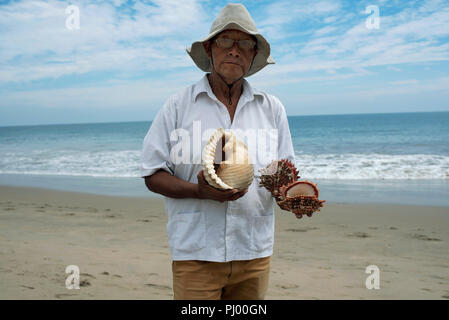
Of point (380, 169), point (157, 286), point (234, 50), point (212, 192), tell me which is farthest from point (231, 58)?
point (380, 169)

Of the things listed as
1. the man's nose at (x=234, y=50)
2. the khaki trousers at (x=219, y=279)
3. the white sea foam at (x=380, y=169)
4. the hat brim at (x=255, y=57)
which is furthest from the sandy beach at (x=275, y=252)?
the white sea foam at (x=380, y=169)

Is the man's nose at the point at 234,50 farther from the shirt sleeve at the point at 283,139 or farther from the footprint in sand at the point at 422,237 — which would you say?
the footprint in sand at the point at 422,237

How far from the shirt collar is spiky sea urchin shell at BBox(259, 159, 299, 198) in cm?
37

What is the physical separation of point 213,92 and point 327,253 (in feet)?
13.6

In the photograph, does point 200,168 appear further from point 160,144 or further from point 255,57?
point 255,57

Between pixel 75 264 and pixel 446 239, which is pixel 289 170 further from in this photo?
pixel 446 239

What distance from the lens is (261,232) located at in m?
1.97

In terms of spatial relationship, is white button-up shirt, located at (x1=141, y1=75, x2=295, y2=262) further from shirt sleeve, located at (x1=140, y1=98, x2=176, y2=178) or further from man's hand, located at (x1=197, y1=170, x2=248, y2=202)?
man's hand, located at (x1=197, y1=170, x2=248, y2=202)


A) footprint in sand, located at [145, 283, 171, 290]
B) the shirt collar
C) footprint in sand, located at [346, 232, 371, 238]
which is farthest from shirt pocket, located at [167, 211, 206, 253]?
footprint in sand, located at [346, 232, 371, 238]

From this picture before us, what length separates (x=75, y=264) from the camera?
4.98 meters

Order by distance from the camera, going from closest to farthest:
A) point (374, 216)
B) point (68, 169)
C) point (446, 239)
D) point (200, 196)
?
1. point (200, 196)
2. point (446, 239)
3. point (374, 216)
4. point (68, 169)

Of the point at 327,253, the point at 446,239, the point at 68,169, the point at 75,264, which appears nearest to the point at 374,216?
the point at 446,239

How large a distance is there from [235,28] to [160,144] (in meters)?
0.64

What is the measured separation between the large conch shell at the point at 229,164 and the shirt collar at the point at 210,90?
0.29 meters
